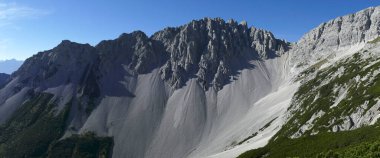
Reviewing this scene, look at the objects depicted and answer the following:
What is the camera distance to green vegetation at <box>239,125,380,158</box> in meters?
86.0

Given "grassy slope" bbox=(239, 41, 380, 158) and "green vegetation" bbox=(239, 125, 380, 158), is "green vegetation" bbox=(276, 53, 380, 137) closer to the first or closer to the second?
"grassy slope" bbox=(239, 41, 380, 158)

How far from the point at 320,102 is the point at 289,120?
50.4ft

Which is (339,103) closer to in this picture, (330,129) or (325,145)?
(330,129)

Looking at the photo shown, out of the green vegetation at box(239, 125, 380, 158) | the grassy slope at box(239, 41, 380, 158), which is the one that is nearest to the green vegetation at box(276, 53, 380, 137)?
the grassy slope at box(239, 41, 380, 158)

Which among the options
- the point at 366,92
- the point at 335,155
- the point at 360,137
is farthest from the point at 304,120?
the point at 335,155

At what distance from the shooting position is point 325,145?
11606 centimetres

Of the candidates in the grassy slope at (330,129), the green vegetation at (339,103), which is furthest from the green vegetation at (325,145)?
the green vegetation at (339,103)

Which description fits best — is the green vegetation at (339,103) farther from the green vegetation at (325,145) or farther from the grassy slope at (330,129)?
the green vegetation at (325,145)

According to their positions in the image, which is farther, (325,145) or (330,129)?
(330,129)

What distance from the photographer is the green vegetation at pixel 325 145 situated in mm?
86000

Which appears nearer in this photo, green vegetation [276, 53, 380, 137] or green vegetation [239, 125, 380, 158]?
green vegetation [239, 125, 380, 158]

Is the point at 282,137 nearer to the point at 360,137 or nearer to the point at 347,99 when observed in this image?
the point at 347,99

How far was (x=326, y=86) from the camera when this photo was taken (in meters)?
196

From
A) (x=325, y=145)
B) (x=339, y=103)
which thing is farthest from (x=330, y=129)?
(x=325, y=145)
